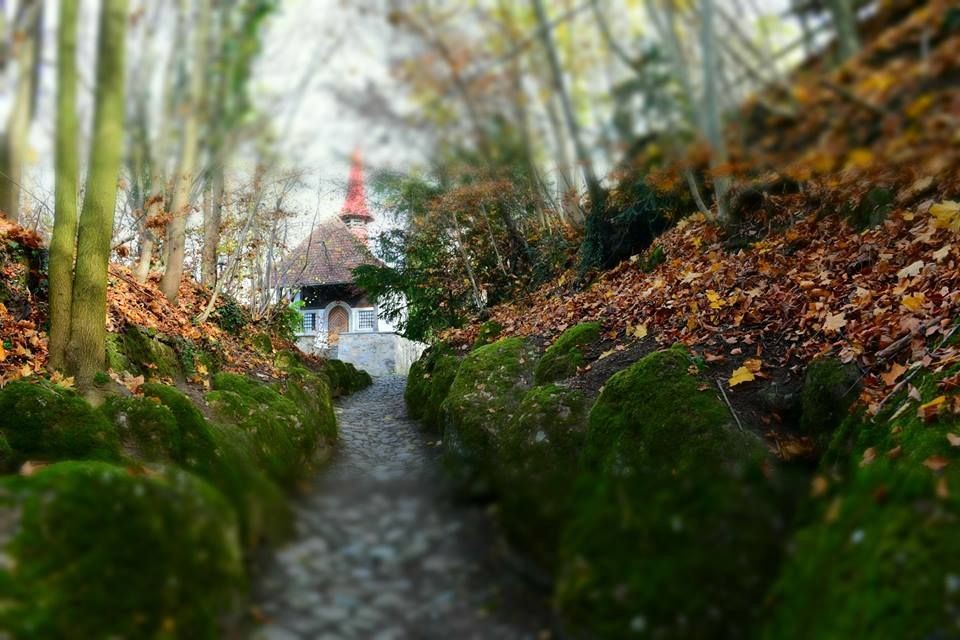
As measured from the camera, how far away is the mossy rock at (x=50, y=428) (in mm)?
2986

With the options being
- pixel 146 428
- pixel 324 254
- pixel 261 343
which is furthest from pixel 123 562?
pixel 324 254

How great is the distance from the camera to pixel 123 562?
3.63 feet

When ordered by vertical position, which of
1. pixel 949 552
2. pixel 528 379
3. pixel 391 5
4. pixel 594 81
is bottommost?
pixel 949 552

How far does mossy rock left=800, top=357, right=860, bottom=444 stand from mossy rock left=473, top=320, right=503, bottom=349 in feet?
20.4

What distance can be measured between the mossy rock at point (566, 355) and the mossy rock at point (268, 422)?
7.56ft

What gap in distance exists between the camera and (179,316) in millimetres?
8570

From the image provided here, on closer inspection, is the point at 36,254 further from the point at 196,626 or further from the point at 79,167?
the point at 196,626

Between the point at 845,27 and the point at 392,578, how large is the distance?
1460 millimetres

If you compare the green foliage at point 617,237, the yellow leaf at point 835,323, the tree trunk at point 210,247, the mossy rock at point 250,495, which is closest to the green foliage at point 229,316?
the tree trunk at point 210,247

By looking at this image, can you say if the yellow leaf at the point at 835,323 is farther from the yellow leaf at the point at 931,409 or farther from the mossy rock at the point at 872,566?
the mossy rock at the point at 872,566

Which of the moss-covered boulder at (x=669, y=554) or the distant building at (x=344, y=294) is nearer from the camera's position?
the moss-covered boulder at (x=669, y=554)

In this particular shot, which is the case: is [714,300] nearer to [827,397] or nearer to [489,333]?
[827,397]

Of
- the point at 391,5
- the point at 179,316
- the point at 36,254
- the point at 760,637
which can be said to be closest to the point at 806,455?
the point at 760,637

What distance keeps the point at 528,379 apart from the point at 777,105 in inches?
→ 190
